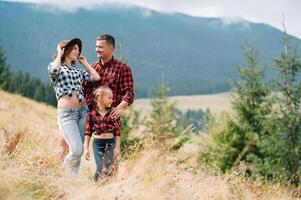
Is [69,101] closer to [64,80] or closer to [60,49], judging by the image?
[64,80]

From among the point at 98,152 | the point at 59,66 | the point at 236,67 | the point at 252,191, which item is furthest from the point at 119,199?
the point at 236,67

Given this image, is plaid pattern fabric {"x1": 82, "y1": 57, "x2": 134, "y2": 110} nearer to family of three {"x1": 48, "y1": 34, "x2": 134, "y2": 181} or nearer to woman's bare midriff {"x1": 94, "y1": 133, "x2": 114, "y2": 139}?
family of three {"x1": 48, "y1": 34, "x2": 134, "y2": 181}

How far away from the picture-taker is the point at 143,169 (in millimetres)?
5492

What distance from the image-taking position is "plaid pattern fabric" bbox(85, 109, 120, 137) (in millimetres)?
6363

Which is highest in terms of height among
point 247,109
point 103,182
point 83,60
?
point 83,60

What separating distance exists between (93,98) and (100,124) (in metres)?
0.38

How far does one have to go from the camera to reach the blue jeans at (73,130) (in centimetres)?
602

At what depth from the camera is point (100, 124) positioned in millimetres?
6371

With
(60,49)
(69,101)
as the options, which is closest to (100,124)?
(69,101)

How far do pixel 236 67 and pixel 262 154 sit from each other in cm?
412

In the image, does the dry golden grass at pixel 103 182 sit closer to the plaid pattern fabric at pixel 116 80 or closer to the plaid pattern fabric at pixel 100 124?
the plaid pattern fabric at pixel 100 124

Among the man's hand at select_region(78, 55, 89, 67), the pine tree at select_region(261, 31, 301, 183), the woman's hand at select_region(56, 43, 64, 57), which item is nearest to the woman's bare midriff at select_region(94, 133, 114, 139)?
the man's hand at select_region(78, 55, 89, 67)

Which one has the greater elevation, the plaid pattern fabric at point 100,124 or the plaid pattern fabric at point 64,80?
the plaid pattern fabric at point 64,80

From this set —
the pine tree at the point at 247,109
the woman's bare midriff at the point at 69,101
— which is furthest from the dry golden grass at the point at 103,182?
the pine tree at the point at 247,109
